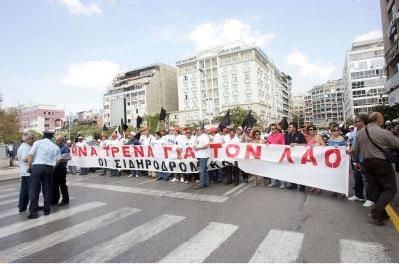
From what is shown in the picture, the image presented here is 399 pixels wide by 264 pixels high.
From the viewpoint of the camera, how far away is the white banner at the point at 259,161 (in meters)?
8.23

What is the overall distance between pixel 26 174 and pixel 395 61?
4115cm

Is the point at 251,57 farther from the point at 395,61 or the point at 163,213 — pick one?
the point at 163,213

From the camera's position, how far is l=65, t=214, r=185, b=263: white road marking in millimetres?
4492

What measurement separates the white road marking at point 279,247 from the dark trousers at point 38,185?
502 cm

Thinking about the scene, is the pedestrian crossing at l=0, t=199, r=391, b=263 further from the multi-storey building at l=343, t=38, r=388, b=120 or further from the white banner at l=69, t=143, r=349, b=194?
the multi-storey building at l=343, t=38, r=388, b=120

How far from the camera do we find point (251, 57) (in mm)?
96812

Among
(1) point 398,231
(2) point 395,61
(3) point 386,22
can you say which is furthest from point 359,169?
(3) point 386,22

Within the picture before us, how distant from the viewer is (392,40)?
1599 inches

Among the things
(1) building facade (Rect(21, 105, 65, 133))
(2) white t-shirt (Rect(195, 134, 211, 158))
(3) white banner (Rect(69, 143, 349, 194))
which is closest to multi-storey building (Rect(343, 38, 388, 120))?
(3) white banner (Rect(69, 143, 349, 194))

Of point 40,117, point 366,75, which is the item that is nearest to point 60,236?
point 366,75

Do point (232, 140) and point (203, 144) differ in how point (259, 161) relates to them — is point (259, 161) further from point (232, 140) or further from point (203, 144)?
point (203, 144)

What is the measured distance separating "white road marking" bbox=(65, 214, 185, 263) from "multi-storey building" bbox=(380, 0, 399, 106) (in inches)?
1438

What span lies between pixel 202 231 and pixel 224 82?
321ft

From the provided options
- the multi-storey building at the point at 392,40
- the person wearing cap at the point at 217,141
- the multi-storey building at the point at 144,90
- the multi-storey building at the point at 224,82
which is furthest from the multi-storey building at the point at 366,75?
the person wearing cap at the point at 217,141
